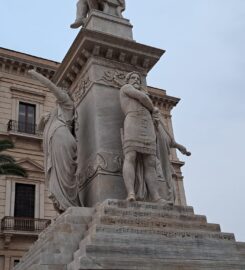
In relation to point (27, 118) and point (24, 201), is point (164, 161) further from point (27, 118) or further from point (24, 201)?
point (27, 118)

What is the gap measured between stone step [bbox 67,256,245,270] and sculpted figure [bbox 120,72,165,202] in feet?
4.87

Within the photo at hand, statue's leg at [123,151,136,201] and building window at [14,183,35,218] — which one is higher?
building window at [14,183,35,218]

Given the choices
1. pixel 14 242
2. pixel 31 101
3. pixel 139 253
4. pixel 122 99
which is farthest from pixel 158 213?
pixel 31 101

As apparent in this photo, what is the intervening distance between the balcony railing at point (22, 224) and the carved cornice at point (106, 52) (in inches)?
545

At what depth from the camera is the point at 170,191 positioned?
794 cm

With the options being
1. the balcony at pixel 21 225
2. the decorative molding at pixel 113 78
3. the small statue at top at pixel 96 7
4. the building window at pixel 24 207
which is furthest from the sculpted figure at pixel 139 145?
the building window at pixel 24 207

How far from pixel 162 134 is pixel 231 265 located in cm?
294

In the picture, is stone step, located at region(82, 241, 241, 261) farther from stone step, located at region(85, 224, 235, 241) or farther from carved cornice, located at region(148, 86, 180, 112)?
carved cornice, located at region(148, 86, 180, 112)

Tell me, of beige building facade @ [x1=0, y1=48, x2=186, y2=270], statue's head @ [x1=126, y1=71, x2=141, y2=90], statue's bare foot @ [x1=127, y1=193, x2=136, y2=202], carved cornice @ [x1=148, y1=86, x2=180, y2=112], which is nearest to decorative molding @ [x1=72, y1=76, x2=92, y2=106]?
statue's head @ [x1=126, y1=71, x2=141, y2=90]

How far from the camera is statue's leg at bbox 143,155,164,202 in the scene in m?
7.42

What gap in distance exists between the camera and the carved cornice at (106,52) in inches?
345

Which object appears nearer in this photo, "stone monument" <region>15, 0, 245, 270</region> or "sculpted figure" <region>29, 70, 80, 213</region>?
"stone monument" <region>15, 0, 245, 270</region>

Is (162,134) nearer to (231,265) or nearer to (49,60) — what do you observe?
(231,265)

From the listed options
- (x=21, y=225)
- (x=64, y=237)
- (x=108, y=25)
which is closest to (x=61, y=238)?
(x=64, y=237)
